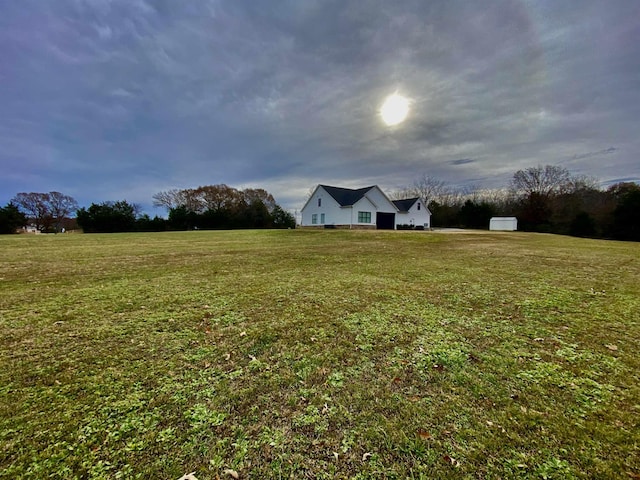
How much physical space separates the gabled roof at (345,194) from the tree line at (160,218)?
12394 mm

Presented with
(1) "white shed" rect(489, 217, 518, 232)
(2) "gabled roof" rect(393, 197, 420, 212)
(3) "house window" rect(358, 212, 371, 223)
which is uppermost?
(2) "gabled roof" rect(393, 197, 420, 212)

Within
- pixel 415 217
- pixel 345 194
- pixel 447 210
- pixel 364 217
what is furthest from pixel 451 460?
pixel 447 210

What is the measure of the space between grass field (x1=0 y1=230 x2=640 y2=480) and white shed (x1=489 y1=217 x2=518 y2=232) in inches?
1468

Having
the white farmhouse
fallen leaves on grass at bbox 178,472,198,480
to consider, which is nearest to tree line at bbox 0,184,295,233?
the white farmhouse

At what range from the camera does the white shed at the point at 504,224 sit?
118ft

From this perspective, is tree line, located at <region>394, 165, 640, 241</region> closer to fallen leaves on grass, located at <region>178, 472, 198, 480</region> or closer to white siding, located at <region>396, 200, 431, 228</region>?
white siding, located at <region>396, 200, 431, 228</region>

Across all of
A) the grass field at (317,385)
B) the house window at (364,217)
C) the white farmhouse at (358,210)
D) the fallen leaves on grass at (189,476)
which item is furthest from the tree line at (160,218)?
the fallen leaves on grass at (189,476)

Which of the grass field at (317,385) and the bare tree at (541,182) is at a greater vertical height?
the bare tree at (541,182)

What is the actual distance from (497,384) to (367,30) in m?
13.3

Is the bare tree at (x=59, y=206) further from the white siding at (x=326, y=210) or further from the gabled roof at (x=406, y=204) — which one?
the gabled roof at (x=406, y=204)

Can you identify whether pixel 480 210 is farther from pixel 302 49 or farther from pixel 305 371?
pixel 305 371

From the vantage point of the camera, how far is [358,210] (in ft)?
97.5

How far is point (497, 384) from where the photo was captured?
236cm

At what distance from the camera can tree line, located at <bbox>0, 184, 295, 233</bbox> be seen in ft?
106
